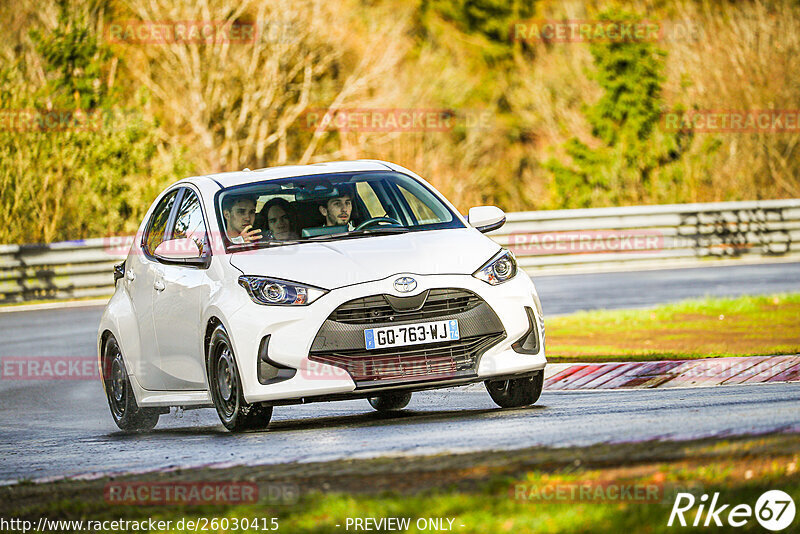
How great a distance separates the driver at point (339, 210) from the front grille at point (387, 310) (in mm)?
1208

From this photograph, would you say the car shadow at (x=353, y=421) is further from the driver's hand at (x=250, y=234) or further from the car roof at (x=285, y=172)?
the car roof at (x=285, y=172)

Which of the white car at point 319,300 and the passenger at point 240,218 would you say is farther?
the passenger at point 240,218

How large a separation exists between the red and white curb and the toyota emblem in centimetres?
319

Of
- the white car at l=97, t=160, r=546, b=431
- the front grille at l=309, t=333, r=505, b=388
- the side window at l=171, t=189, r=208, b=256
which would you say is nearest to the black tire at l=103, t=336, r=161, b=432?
the white car at l=97, t=160, r=546, b=431

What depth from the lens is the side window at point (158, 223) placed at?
407 inches

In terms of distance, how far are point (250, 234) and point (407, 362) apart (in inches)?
62.0

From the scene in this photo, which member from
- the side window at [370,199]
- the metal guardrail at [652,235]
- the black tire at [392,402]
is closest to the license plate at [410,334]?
the side window at [370,199]

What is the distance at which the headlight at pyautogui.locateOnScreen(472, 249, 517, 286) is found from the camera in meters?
8.65

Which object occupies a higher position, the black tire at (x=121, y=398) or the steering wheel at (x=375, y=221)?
the steering wheel at (x=375, y=221)

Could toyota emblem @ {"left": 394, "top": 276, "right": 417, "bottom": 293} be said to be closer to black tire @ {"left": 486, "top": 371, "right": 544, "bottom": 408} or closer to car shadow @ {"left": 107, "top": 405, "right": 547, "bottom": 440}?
car shadow @ {"left": 107, "top": 405, "right": 547, "bottom": 440}

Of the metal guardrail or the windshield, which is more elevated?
the windshield

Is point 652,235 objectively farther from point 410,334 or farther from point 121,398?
point 410,334

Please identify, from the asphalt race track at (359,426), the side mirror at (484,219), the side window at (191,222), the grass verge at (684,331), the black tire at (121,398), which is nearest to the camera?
the asphalt race track at (359,426)

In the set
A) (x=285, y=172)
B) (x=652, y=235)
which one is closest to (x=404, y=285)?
(x=285, y=172)
